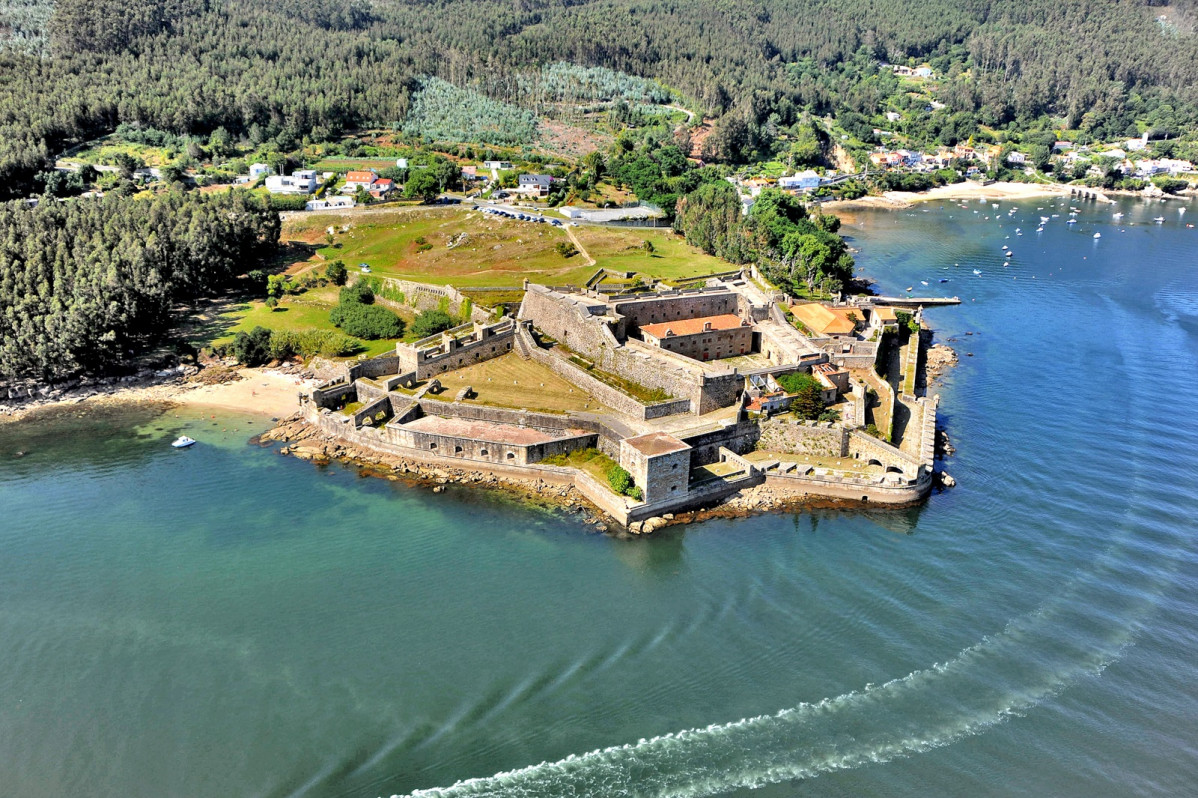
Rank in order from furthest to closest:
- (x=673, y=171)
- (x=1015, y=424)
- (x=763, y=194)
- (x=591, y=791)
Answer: (x=673, y=171) < (x=763, y=194) < (x=1015, y=424) < (x=591, y=791)

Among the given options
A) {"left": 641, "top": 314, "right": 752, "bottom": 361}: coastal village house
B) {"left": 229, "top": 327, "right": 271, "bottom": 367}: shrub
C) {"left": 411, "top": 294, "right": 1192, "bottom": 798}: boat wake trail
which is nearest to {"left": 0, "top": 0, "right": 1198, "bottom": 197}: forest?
{"left": 229, "top": 327, "right": 271, "bottom": 367}: shrub

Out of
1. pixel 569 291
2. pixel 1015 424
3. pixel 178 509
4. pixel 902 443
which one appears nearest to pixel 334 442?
pixel 178 509

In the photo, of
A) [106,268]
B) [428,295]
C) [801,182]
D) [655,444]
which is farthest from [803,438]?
[801,182]

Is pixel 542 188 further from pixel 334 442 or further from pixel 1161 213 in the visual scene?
pixel 1161 213

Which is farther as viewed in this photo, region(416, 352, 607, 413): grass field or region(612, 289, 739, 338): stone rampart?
region(612, 289, 739, 338): stone rampart

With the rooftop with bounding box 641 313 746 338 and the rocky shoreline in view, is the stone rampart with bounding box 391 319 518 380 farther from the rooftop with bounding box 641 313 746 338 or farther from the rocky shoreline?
the rooftop with bounding box 641 313 746 338

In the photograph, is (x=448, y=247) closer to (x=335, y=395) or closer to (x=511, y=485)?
(x=335, y=395)
